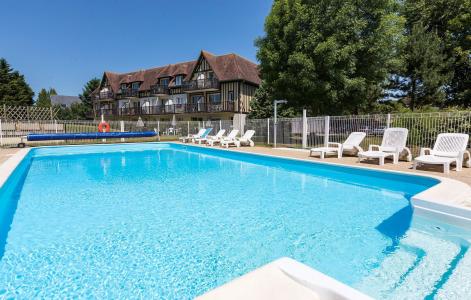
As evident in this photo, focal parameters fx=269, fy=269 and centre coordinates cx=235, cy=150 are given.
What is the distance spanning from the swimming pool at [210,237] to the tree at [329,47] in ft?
28.5

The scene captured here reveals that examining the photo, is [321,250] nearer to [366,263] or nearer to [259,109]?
[366,263]

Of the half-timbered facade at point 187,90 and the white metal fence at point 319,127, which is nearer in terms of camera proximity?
the white metal fence at point 319,127

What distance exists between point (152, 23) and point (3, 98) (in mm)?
31880

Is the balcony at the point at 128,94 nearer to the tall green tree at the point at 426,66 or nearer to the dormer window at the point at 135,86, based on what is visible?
the dormer window at the point at 135,86

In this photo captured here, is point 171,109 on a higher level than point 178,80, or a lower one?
lower

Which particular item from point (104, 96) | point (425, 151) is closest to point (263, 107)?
point (425, 151)

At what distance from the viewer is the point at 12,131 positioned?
17.3 m

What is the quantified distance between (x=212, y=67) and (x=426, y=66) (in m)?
19.8

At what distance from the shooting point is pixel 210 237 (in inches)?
152

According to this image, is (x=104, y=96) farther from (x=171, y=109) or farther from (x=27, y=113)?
(x=27, y=113)

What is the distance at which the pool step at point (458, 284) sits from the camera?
2463 mm

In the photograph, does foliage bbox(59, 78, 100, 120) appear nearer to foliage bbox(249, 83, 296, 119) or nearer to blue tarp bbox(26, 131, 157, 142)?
blue tarp bbox(26, 131, 157, 142)

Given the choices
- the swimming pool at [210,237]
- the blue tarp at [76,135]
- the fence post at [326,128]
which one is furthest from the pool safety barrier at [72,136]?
the fence post at [326,128]

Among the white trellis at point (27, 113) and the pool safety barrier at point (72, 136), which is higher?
the white trellis at point (27, 113)
